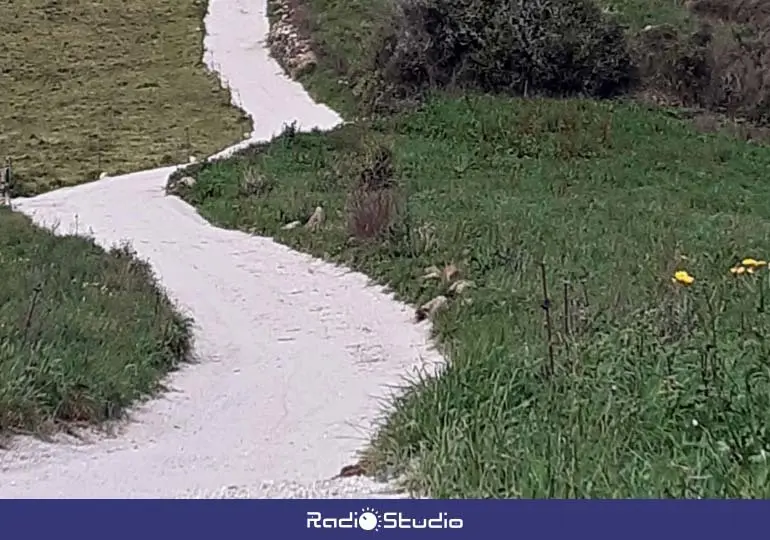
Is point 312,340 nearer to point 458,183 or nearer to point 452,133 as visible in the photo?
point 458,183

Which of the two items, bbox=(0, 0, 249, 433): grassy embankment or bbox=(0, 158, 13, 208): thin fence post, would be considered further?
bbox=(0, 158, 13, 208): thin fence post

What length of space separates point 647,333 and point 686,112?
20.2 meters

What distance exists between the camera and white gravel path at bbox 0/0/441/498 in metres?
7.00

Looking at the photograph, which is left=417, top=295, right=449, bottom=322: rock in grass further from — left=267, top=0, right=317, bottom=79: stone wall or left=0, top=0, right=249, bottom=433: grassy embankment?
left=267, top=0, right=317, bottom=79: stone wall

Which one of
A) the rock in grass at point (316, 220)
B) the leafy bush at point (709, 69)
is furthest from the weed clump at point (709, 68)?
the rock in grass at point (316, 220)

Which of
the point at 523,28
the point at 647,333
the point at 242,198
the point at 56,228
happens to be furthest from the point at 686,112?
the point at 647,333

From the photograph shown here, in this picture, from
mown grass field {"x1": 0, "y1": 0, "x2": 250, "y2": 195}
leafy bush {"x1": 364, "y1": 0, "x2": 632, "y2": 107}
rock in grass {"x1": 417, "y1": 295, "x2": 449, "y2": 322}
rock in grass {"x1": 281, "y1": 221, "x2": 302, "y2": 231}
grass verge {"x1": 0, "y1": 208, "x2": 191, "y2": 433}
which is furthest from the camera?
leafy bush {"x1": 364, "y1": 0, "x2": 632, "y2": 107}

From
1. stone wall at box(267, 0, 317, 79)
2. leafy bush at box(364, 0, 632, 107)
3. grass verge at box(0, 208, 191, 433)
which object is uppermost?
grass verge at box(0, 208, 191, 433)

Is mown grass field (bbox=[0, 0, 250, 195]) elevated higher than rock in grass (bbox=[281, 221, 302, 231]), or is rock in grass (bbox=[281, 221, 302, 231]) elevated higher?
rock in grass (bbox=[281, 221, 302, 231])

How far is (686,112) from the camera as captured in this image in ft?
89.6

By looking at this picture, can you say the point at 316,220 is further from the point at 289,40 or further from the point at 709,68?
the point at 289,40

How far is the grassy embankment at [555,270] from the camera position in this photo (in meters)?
6.02
